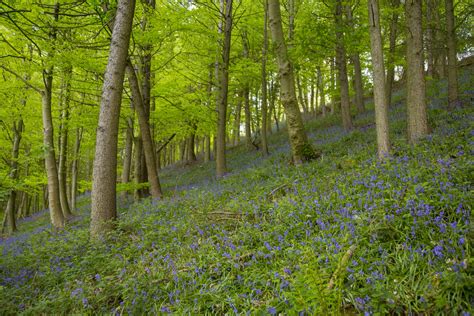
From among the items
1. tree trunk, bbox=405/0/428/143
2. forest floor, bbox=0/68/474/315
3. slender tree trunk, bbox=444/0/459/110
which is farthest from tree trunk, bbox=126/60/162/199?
slender tree trunk, bbox=444/0/459/110

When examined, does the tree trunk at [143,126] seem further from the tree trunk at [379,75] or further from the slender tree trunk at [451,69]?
the slender tree trunk at [451,69]

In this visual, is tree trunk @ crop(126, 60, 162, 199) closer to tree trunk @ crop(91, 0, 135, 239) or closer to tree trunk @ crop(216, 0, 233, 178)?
tree trunk @ crop(216, 0, 233, 178)

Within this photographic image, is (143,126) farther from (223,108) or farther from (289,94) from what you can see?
(289,94)

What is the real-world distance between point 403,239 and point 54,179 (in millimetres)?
10897

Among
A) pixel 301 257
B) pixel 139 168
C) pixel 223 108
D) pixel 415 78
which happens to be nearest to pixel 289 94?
pixel 415 78

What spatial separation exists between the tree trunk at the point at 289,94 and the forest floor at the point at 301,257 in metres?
2.62

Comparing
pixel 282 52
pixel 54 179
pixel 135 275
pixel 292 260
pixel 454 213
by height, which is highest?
pixel 282 52

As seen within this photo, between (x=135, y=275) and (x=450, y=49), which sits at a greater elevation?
(x=450, y=49)

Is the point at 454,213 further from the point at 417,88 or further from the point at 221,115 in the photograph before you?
the point at 221,115

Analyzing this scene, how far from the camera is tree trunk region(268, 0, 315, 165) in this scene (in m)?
8.91

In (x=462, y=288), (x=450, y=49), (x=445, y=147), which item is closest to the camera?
(x=462, y=288)

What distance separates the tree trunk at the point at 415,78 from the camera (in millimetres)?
7520

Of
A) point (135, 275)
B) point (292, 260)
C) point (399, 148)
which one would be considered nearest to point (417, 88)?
point (399, 148)

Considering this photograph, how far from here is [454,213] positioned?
3.46 meters
